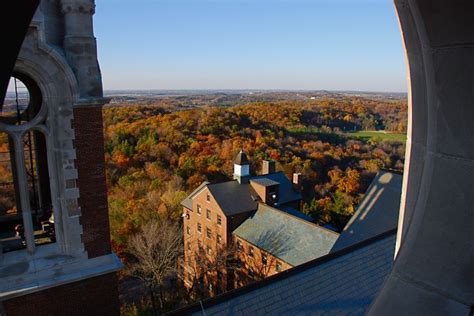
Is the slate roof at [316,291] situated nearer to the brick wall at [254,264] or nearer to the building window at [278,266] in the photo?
the brick wall at [254,264]

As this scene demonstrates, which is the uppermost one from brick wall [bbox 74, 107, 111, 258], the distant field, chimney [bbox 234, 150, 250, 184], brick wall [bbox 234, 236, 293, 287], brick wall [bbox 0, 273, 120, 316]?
brick wall [bbox 74, 107, 111, 258]

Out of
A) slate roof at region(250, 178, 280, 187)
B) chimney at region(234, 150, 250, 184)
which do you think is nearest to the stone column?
slate roof at region(250, 178, 280, 187)

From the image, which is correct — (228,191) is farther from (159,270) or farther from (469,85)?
(469,85)

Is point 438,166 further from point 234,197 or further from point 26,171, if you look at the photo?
point 234,197

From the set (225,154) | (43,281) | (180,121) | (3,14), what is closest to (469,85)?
(3,14)

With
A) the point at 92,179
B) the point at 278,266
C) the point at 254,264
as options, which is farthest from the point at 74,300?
the point at 254,264

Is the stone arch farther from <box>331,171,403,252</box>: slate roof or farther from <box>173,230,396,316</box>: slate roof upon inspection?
A: <box>331,171,403,252</box>: slate roof
